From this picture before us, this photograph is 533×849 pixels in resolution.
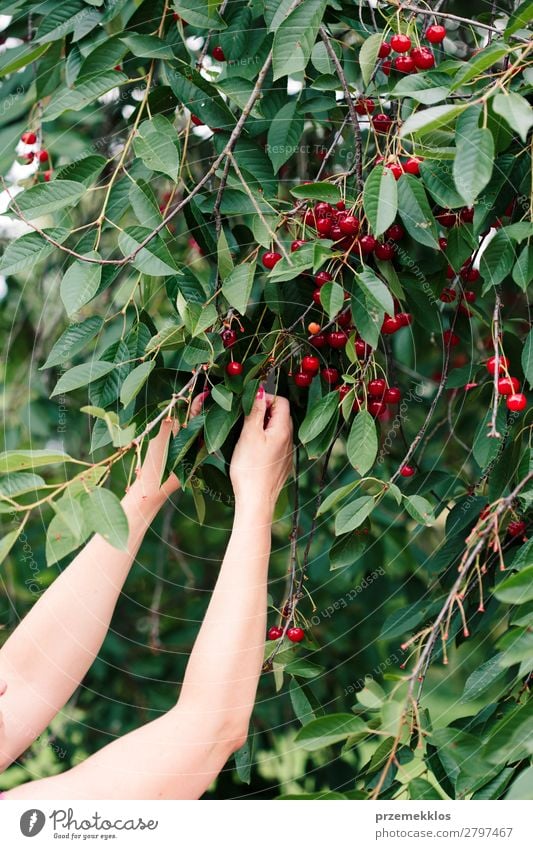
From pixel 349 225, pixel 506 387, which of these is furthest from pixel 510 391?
pixel 349 225

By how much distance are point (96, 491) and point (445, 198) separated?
0.43 meters

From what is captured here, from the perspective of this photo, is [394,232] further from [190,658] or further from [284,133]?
[190,658]

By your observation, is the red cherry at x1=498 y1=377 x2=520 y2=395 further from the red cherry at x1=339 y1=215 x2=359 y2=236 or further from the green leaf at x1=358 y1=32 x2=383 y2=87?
the green leaf at x1=358 y1=32 x2=383 y2=87

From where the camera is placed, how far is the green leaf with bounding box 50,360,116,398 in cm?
84

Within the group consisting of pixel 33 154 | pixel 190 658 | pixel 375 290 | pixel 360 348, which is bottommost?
pixel 190 658

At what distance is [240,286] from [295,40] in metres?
0.24

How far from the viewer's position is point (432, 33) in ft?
2.89

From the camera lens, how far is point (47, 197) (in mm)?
841

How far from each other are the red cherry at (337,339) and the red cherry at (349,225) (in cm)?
13

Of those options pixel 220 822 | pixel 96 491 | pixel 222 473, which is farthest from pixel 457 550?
pixel 96 491

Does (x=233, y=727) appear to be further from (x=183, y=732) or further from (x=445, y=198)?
(x=445, y=198)

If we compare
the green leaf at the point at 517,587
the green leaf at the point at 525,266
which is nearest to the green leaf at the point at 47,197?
the green leaf at the point at 525,266

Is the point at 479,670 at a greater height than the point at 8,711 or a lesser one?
lesser

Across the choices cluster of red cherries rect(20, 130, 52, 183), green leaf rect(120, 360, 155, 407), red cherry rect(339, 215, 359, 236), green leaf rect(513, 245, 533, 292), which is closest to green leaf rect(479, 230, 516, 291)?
green leaf rect(513, 245, 533, 292)
